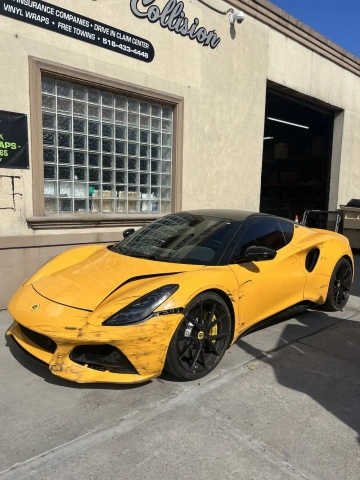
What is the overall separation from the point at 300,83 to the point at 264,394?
26.9 ft

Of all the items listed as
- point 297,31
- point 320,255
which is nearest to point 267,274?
point 320,255

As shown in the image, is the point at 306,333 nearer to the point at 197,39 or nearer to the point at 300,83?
the point at 197,39

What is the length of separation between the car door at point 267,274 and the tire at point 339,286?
2.40 ft

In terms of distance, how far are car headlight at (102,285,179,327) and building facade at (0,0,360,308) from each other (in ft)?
9.32

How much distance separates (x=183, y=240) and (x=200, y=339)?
101 centimetres

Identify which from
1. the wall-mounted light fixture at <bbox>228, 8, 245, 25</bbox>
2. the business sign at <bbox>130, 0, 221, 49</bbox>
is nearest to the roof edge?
the wall-mounted light fixture at <bbox>228, 8, 245, 25</bbox>

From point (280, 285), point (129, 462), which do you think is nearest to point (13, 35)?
point (280, 285)

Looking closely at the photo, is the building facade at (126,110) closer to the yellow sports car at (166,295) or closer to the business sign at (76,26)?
the business sign at (76,26)

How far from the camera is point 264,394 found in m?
2.76

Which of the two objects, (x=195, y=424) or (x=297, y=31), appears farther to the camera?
(x=297, y=31)

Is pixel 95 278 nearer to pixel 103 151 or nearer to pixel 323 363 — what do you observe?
pixel 323 363

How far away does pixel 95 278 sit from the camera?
3094mm

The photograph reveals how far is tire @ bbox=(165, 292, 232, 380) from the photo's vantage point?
108 inches

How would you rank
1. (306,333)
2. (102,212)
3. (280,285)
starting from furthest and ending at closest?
(102,212), (306,333), (280,285)
